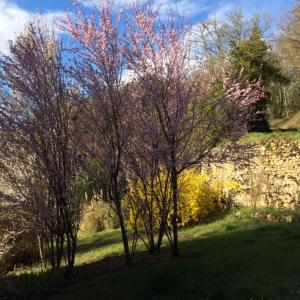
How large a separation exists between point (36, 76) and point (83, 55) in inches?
34.6

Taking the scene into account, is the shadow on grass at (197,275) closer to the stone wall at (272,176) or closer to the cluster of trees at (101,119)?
the cluster of trees at (101,119)

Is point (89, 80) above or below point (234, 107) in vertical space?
above

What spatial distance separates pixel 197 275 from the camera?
6.05 metres

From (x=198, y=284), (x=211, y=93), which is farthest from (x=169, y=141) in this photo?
(x=198, y=284)

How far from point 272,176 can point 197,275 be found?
8087 mm

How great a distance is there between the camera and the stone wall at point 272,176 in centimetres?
1293

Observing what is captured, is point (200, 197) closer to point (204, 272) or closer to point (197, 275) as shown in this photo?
point (204, 272)

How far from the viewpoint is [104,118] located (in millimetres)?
7504

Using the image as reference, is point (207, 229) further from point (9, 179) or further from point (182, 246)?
point (9, 179)

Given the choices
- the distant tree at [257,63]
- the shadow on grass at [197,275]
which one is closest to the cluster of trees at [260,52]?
the distant tree at [257,63]

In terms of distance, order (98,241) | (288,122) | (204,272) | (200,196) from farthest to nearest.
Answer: (288,122) < (98,241) < (200,196) < (204,272)

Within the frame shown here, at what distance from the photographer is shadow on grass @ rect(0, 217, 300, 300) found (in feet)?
17.3

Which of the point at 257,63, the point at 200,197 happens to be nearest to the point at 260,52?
the point at 257,63

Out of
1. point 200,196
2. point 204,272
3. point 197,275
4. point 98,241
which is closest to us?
point 197,275
